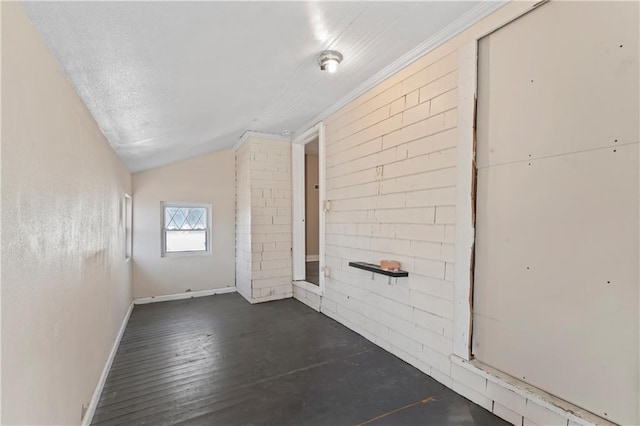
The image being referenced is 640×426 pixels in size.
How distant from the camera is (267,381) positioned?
2.56m

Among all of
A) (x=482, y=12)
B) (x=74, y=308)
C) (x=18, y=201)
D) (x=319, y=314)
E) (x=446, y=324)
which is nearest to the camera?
(x=18, y=201)

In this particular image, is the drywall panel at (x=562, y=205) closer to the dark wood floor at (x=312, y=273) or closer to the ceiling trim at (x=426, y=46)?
the ceiling trim at (x=426, y=46)

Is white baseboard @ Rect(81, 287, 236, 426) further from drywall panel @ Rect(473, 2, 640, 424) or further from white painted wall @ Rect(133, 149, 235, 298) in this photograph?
drywall panel @ Rect(473, 2, 640, 424)

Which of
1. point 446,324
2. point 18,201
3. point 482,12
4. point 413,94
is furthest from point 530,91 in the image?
point 18,201

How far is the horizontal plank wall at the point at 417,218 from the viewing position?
223cm

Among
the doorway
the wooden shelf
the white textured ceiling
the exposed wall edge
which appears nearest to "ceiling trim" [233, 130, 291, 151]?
the white textured ceiling

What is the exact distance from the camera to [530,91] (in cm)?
196

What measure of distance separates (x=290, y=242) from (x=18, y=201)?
425 centimetres

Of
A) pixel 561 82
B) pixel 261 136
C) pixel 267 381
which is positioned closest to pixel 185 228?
pixel 261 136

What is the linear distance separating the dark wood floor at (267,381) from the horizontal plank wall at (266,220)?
1.18 metres

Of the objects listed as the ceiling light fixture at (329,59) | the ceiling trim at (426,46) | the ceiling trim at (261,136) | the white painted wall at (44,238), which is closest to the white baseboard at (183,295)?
the ceiling trim at (261,136)

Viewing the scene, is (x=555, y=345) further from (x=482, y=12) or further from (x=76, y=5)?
(x=76, y=5)

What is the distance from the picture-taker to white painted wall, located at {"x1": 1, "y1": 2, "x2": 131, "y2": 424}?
1056 millimetres

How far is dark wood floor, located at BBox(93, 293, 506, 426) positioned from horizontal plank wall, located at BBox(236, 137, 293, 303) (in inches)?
46.3
